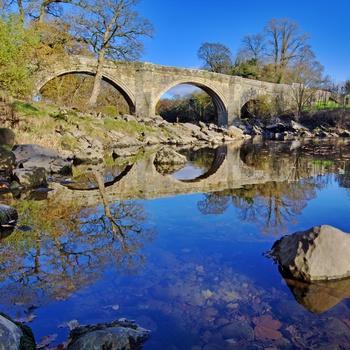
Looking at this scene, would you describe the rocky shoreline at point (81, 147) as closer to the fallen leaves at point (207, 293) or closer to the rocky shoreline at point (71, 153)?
the rocky shoreline at point (71, 153)

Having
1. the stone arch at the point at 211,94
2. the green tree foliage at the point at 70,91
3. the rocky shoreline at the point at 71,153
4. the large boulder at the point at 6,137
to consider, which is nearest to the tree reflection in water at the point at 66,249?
the rocky shoreline at the point at 71,153

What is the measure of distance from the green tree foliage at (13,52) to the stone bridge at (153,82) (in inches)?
329

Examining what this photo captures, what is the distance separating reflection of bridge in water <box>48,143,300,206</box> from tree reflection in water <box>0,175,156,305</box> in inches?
35.6

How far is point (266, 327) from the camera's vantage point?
239cm

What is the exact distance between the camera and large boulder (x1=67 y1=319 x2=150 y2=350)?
206 cm

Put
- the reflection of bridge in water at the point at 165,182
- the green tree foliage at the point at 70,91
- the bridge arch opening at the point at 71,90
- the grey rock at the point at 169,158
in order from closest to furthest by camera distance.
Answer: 1. the reflection of bridge in water at the point at 165,182
2. the grey rock at the point at 169,158
3. the green tree foliage at the point at 70,91
4. the bridge arch opening at the point at 71,90

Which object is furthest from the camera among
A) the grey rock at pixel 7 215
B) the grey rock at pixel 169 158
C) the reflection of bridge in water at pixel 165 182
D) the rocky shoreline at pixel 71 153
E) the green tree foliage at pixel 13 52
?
the grey rock at pixel 169 158

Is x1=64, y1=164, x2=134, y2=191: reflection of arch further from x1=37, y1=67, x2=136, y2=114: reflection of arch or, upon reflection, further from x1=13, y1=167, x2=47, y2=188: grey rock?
x1=37, y1=67, x2=136, y2=114: reflection of arch

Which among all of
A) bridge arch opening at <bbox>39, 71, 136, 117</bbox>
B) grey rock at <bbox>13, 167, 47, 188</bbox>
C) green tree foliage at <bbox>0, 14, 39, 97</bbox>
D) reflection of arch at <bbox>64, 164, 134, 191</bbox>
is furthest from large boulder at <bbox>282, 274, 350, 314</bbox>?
bridge arch opening at <bbox>39, 71, 136, 117</bbox>

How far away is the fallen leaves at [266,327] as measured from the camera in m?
2.29

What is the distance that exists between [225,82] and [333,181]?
28.2 m

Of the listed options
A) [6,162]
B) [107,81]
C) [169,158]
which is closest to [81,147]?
[169,158]

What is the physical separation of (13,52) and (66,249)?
895 centimetres

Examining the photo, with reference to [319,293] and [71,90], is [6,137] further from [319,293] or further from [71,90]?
[71,90]
